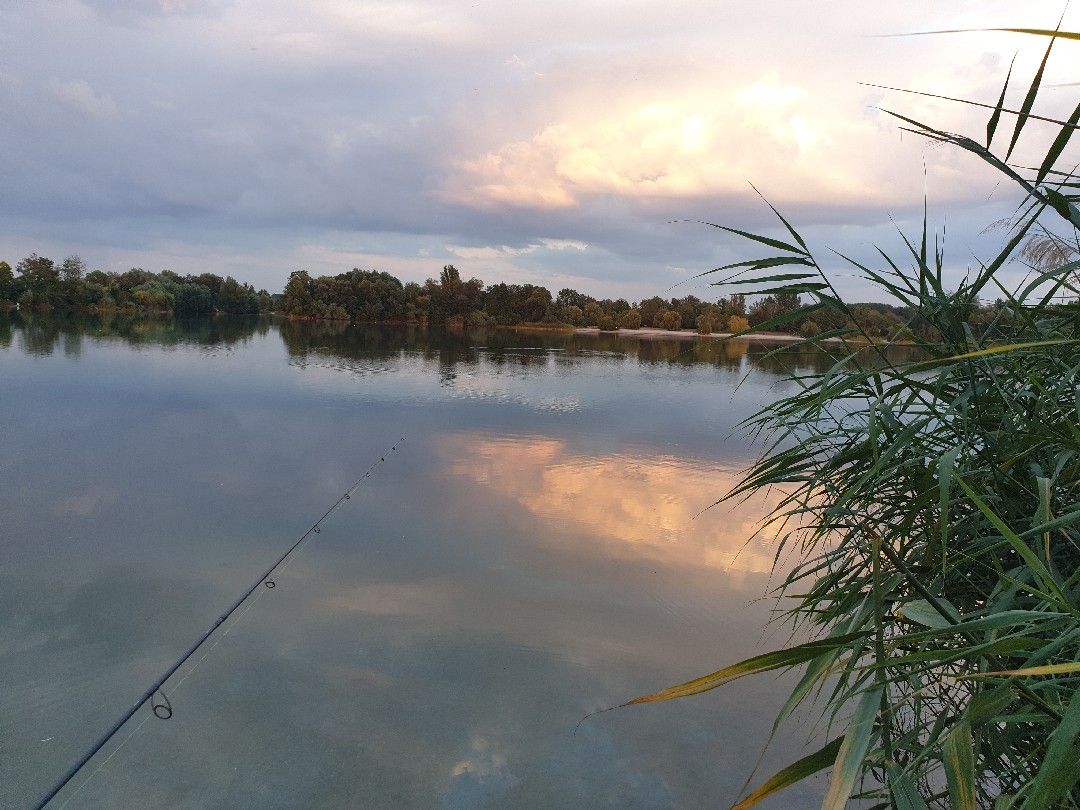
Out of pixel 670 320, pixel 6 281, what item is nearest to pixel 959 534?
pixel 670 320

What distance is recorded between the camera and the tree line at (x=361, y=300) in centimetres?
6134

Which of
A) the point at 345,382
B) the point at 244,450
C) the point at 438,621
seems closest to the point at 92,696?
the point at 438,621

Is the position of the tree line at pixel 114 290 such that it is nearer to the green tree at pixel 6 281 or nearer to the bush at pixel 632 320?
the green tree at pixel 6 281

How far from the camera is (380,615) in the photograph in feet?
18.6

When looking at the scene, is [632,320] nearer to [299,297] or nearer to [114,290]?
[299,297]

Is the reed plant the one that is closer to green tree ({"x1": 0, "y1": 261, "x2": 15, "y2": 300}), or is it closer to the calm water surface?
the calm water surface

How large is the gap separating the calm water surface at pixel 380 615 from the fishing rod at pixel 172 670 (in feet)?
0.37

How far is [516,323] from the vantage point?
74938 mm

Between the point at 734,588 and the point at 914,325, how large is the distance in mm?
4609

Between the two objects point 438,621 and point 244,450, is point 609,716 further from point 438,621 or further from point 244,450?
point 244,450

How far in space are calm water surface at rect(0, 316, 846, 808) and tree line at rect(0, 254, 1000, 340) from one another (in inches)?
2116

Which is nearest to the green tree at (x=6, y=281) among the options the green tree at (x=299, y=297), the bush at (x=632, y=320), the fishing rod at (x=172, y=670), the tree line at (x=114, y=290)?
the tree line at (x=114, y=290)

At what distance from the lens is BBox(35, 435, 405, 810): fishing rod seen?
316 cm

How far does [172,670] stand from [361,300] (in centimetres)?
7054
